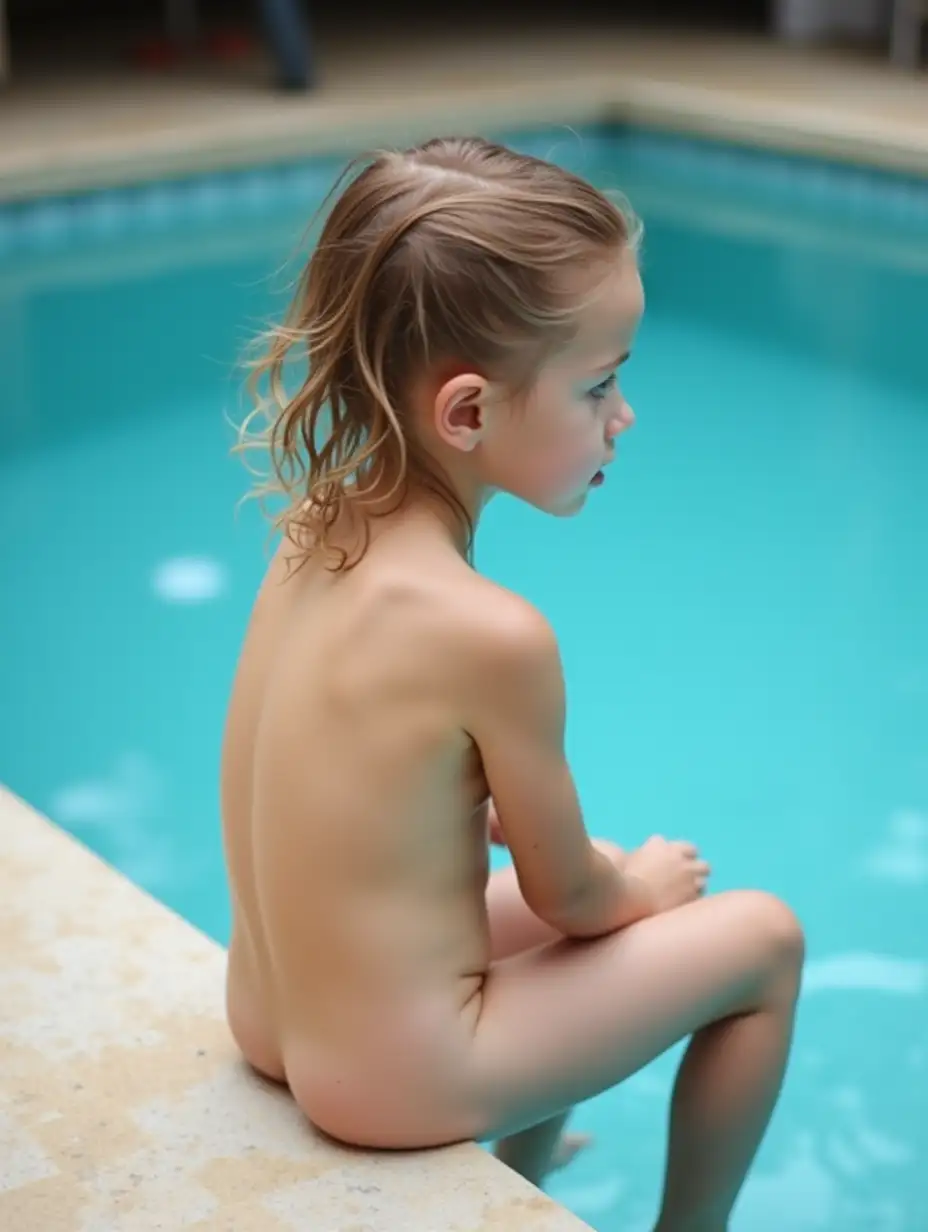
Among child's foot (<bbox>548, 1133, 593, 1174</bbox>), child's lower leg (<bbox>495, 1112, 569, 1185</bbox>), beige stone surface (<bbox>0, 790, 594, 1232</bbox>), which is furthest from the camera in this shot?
child's foot (<bbox>548, 1133, 593, 1174</bbox>)

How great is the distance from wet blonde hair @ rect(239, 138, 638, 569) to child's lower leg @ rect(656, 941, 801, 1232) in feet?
1.55

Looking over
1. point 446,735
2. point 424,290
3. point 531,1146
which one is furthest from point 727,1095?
point 424,290

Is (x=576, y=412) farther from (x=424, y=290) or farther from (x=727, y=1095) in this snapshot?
(x=727, y=1095)

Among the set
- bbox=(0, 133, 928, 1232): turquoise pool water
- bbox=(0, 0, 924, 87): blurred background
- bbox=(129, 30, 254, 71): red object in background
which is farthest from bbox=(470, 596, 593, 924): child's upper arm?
bbox=(129, 30, 254, 71): red object in background

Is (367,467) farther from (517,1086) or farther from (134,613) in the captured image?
(134,613)

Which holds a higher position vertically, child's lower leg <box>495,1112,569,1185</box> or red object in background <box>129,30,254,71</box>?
red object in background <box>129,30,254,71</box>

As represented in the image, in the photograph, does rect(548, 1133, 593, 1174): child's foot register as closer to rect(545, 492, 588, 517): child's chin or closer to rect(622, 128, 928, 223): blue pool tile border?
rect(545, 492, 588, 517): child's chin

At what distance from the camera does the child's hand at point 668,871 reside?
1.62m

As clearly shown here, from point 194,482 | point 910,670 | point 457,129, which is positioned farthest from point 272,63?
point 910,670

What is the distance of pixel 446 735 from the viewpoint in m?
1.42

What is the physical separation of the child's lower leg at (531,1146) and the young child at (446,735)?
0.21 m

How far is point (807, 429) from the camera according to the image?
4551 millimetres

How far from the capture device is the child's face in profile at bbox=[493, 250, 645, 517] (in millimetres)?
1443

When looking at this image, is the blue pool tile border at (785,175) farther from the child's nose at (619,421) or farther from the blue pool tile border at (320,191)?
the child's nose at (619,421)
